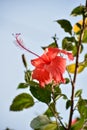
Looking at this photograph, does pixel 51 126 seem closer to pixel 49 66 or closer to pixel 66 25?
pixel 49 66

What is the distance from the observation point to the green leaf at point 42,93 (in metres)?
1.95

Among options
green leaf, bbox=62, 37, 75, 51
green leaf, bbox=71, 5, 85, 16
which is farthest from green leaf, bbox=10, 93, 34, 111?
green leaf, bbox=71, 5, 85, 16

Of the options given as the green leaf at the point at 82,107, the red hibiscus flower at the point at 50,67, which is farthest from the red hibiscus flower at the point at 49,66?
the green leaf at the point at 82,107

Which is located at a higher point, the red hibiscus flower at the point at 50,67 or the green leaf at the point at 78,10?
the green leaf at the point at 78,10

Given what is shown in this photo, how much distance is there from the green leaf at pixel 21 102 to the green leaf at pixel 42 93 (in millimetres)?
146

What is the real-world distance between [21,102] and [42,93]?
0.19m

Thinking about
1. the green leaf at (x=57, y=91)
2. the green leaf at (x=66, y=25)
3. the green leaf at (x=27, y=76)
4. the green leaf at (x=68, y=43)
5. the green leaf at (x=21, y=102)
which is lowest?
the green leaf at (x=57, y=91)

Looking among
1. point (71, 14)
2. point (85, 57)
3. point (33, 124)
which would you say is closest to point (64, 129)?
point (33, 124)

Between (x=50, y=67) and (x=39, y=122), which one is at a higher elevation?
(x=50, y=67)

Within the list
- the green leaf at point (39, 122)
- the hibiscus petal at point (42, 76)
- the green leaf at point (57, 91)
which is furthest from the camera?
the green leaf at point (57, 91)

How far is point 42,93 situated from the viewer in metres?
1.97

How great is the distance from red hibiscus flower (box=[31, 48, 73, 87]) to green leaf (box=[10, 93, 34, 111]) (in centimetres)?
30

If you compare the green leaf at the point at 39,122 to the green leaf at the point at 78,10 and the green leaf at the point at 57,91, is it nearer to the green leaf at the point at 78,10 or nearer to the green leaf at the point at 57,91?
the green leaf at the point at 57,91

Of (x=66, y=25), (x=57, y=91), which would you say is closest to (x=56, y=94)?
(x=57, y=91)
